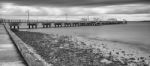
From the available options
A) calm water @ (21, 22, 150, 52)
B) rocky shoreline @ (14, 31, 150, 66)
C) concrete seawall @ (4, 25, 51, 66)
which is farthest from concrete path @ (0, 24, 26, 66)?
calm water @ (21, 22, 150, 52)

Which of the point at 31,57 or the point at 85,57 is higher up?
the point at 31,57

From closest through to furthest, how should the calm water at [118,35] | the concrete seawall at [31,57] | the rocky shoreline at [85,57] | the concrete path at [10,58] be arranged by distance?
the concrete seawall at [31,57], the concrete path at [10,58], the rocky shoreline at [85,57], the calm water at [118,35]

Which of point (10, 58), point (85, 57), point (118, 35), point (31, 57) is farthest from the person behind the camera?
point (118, 35)

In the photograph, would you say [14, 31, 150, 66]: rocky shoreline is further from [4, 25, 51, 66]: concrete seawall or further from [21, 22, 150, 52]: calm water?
[21, 22, 150, 52]: calm water

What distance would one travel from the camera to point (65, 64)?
881cm

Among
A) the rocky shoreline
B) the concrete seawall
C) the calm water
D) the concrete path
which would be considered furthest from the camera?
the calm water

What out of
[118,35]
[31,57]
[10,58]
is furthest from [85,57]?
[118,35]

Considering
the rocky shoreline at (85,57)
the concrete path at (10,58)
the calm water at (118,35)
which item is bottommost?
the calm water at (118,35)

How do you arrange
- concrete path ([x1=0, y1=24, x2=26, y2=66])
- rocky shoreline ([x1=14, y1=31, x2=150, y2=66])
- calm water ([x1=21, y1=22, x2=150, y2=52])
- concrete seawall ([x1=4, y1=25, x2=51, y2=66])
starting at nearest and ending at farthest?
concrete seawall ([x1=4, y1=25, x2=51, y2=66]) → concrete path ([x1=0, y1=24, x2=26, y2=66]) → rocky shoreline ([x1=14, y1=31, x2=150, y2=66]) → calm water ([x1=21, y1=22, x2=150, y2=52])

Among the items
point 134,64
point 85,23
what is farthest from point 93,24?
point 134,64

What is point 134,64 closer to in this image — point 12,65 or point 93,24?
point 12,65

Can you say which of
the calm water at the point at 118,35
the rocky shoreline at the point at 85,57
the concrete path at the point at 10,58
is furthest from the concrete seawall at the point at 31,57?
the calm water at the point at 118,35

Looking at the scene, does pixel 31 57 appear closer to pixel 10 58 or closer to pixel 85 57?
pixel 10 58

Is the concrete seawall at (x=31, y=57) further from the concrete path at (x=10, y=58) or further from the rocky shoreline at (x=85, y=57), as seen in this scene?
the rocky shoreline at (x=85, y=57)
